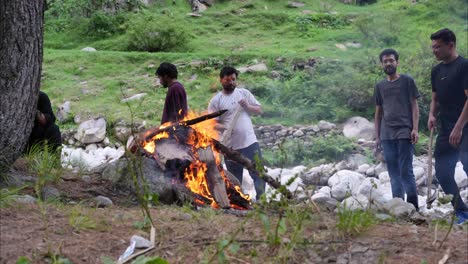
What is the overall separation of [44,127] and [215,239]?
12.4 feet

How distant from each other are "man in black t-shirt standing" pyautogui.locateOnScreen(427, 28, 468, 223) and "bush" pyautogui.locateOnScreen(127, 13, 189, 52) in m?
11.3

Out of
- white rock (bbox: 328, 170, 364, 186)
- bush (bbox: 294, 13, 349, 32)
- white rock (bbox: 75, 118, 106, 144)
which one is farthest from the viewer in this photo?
bush (bbox: 294, 13, 349, 32)

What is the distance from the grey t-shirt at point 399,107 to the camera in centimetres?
683

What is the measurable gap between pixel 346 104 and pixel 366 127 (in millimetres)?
1029

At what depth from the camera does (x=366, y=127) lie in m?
12.1

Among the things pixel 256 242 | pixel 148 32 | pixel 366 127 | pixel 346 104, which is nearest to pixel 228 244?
pixel 256 242

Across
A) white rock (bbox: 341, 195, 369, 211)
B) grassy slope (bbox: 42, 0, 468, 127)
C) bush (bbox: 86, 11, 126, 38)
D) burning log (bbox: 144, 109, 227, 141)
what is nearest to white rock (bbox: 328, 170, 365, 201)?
white rock (bbox: 341, 195, 369, 211)

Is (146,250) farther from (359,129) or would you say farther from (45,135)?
(359,129)

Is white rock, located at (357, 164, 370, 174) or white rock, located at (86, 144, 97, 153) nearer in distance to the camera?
white rock, located at (357, 164, 370, 174)

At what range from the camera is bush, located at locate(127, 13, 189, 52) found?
16.9 meters

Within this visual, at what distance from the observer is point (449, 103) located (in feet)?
20.6

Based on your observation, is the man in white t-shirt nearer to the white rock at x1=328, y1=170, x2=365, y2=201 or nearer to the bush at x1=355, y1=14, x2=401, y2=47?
the white rock at x1=328, y1=170, x2=365, y2=201

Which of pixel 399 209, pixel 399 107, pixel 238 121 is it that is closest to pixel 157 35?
pixel 238 121

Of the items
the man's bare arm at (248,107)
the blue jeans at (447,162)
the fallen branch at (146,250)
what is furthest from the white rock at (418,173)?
the fallen branch at (146,250)
